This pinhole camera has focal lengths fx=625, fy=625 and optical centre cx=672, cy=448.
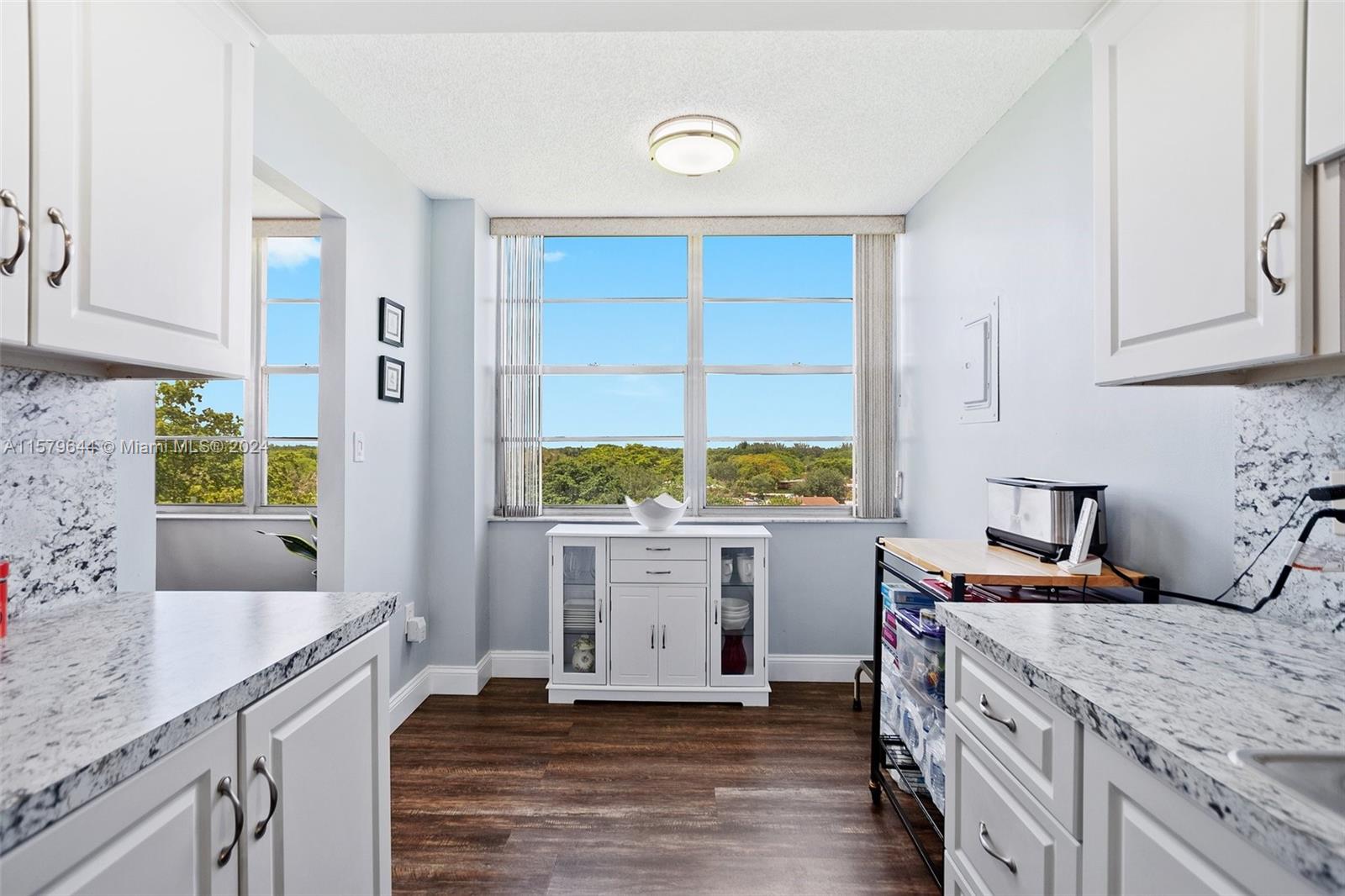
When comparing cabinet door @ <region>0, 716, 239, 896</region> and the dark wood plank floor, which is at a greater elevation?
cabinet door @ <region>0, 716, 239, 896</region>

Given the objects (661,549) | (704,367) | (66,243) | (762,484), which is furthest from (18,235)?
(762,484)

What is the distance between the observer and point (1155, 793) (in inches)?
30.6

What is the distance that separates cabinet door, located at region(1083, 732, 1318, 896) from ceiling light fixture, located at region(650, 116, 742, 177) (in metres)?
2.29

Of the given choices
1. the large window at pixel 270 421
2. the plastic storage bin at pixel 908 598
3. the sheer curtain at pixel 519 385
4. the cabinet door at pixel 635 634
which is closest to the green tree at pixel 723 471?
the cabinet door at pixel 635 634

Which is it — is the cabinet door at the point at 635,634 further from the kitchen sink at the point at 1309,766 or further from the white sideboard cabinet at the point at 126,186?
the kitchen sink at the point at 1309,766

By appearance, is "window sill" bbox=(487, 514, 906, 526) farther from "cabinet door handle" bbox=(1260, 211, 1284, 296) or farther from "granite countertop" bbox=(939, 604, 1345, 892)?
"cabinet door handle" bbox=(1260, 211, 1284, 296)

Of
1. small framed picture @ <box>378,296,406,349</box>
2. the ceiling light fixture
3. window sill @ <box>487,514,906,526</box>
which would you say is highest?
the ceiling light fixture

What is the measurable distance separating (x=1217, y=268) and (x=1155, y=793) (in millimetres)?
889

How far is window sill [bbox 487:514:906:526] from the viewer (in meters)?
3.50

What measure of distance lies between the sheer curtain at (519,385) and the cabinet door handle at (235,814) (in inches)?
104

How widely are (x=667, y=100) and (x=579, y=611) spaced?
7.69 feet

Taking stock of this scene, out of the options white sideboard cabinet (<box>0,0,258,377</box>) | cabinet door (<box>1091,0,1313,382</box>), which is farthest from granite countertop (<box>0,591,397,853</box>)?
cabinet door (<box>1091,0,1313,382</box>)

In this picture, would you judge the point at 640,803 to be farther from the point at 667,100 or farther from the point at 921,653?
the point at 667,100

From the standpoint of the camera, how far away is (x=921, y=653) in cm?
189
